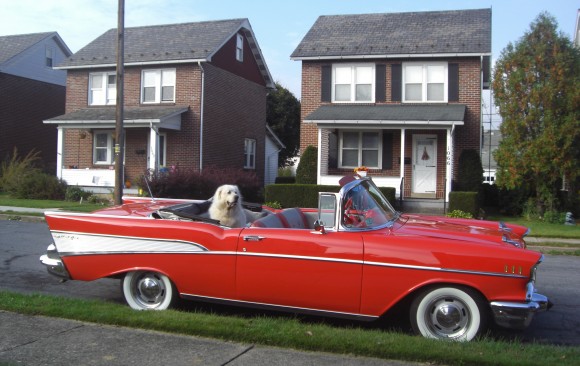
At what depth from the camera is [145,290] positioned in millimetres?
5605

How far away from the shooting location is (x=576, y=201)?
17.5 metres

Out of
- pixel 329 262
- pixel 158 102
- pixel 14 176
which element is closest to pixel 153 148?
pixel 158 102

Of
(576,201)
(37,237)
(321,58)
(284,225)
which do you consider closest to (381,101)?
(321,58)

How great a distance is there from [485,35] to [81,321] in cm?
1841

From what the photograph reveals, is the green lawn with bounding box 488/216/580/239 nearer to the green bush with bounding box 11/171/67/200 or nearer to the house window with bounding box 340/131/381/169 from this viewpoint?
the house window with bounding box 340/131/381/169

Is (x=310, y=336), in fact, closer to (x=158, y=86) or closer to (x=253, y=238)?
(x=253, y=238)

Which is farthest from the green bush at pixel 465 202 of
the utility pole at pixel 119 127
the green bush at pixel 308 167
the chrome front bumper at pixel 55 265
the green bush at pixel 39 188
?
the green bush at pixel 39 188

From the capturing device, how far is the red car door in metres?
4.85

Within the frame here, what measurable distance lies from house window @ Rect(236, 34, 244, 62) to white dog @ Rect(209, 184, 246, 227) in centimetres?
2040

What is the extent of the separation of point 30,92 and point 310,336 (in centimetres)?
2894

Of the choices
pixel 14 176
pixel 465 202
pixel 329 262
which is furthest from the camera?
pixel 14 176

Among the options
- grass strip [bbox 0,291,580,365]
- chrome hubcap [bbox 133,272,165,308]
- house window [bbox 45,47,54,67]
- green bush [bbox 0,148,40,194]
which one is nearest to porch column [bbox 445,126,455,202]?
grass strip [bbox 0,291,580,365]

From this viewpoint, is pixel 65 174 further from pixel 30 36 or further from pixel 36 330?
pixel 36 330

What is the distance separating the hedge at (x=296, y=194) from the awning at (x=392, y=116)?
2.50 m
